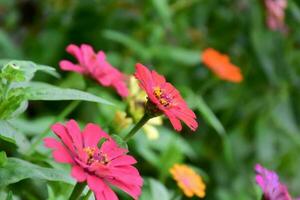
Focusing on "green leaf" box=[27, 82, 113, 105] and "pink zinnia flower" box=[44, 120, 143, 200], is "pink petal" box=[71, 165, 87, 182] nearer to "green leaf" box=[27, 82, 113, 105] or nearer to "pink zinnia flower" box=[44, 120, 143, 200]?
"pink zinnia flower" box=[44, 120, 143, 200]

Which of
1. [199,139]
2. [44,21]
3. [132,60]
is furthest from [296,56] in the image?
[44,21]

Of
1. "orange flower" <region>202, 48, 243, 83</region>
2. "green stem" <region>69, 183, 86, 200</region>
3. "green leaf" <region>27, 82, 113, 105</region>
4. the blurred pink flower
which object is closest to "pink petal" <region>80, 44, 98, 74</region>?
"green leaf" <region>27, 82, 113, 105</region>

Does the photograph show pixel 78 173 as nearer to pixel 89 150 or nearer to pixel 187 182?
pixel 89 150

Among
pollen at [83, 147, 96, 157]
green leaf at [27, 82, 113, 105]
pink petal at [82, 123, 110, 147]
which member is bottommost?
pollen at [83, 147, 96, 157]

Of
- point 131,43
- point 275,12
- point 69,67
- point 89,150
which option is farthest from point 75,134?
point 275,12

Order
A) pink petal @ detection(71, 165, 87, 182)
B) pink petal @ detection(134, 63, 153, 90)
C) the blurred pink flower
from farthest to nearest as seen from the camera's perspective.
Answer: the blurred pink flower, pink petal @ detection(134, 63, 153, 90), pink petal @ detection(71, 165, 87, 182)

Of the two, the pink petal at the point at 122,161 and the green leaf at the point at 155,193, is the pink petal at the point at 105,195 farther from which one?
the green leaf at the point at 155,193
